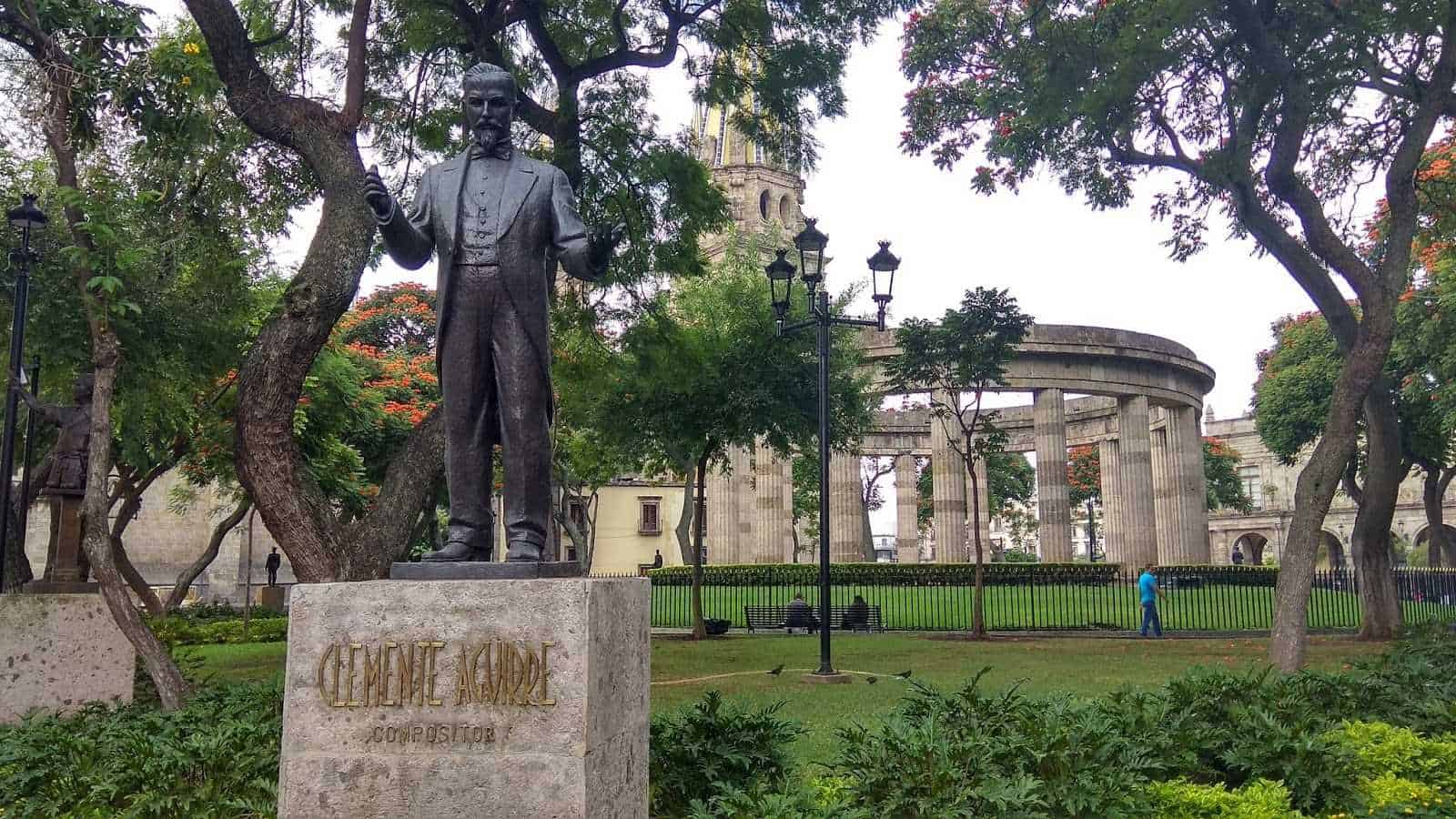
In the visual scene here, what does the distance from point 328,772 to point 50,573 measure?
8.27 m

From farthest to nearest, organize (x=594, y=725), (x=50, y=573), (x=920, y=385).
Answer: (x=920, y=385)
(x=50, y=573)
(x=594, y=725)

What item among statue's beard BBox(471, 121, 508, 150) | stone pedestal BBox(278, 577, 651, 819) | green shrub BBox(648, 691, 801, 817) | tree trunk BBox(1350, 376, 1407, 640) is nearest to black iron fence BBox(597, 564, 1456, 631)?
tree trunk BBox(1350, 376, 1407, 640)

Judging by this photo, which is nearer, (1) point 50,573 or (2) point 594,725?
(2) point 594,725

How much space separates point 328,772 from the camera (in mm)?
4453

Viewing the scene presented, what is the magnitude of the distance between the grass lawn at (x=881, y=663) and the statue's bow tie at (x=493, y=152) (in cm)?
541

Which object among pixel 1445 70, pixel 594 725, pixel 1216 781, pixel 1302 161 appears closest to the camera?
pixel 594 725

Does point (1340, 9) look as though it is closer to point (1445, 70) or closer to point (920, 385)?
point (1445, 70)

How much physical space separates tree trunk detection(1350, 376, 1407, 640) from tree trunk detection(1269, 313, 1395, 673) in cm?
498

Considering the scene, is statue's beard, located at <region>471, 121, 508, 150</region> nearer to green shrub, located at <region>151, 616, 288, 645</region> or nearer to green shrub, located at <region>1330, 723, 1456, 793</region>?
green shrub, located at <region>1330, 723, 1456, 793</region>

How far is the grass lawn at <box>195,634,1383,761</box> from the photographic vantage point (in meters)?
12.2

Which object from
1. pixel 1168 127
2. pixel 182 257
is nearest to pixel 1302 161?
pixel 1168 127

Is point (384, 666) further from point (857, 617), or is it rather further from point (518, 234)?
point (857, 617)

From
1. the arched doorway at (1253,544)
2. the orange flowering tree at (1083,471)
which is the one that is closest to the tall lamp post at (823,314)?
the orange flowering tree at (1083,471)

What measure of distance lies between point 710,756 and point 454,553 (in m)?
2.54
